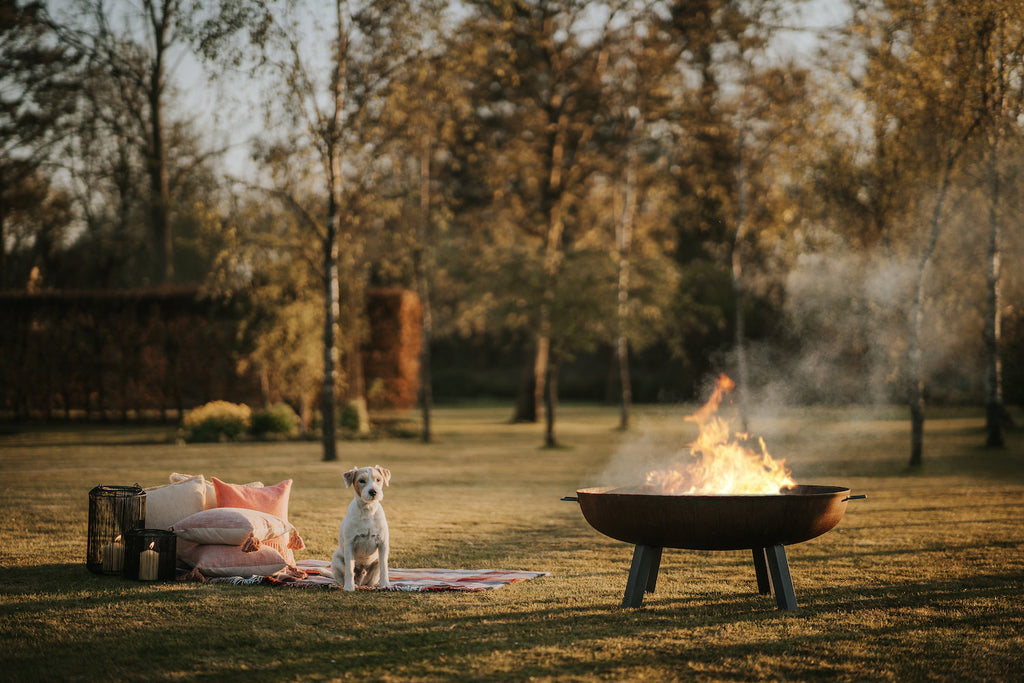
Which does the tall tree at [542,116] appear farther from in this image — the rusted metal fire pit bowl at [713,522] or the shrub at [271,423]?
the rusted metal fire pit bowl at [713,522]

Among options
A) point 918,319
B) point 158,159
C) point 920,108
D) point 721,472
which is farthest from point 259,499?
point 158,159

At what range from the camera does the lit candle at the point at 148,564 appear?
6.13m

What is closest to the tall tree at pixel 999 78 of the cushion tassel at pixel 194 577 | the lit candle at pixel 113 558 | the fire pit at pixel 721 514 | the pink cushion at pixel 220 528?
the fire pit at pixel 721 514

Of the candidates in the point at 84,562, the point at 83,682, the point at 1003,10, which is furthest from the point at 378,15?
the point at 83,682

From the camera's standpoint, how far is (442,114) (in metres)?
21.5

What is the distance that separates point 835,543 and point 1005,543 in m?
1.57

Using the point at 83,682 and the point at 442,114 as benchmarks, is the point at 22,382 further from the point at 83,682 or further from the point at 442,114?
the point at 83,682

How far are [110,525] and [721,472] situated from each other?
4430 millimetres

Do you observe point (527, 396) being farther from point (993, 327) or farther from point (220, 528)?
point (220, 528)

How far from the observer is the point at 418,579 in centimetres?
633

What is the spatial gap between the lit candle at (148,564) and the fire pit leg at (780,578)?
13.7 feet

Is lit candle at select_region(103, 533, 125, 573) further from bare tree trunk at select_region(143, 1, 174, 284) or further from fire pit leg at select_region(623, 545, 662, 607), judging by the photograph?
bare tree trunk at select_region(143, 1, 174, 284)

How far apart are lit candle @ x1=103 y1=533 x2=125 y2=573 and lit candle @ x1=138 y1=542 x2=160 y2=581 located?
26 cm

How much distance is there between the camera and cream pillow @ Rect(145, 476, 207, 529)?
662 centimetres
